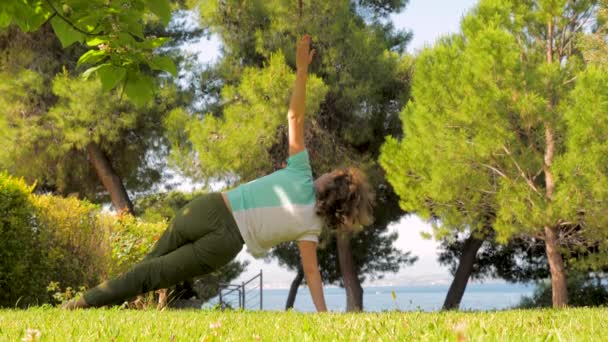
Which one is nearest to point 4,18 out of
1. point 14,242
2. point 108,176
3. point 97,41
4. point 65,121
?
point 97,41

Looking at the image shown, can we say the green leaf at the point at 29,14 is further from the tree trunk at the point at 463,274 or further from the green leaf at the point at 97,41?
the tree trunk at the point at 463,274

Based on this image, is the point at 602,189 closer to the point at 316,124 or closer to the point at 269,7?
the point at 316,124

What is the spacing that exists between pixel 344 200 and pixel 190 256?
0.96m

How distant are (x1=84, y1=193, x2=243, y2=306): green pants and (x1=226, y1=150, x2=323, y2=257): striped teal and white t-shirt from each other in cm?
8

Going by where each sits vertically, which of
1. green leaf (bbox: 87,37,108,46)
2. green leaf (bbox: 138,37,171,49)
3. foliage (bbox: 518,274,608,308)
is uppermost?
green leaf (bbox: 87,37,108,46)

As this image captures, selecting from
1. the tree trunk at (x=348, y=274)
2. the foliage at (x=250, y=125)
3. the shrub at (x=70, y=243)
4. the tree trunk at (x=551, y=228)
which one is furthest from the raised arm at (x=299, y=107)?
the tree trunk at (x=348, y=274)

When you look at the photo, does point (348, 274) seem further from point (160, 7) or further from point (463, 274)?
point (160, 7)

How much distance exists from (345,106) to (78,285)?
296 inches

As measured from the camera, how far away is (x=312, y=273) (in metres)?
3.75

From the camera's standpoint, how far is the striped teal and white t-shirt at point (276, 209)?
3797 mm

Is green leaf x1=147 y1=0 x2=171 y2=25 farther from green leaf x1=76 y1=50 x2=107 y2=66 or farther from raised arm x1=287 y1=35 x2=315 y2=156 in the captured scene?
raised arm x1=287 y1=35 x2=315 y2=156

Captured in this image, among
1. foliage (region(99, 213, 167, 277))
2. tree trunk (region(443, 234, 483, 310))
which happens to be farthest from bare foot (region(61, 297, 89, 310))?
tree trunk (region(443, 234, 483, 310))

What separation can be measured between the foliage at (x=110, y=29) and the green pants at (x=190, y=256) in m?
0.94

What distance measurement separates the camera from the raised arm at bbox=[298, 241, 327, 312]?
3.75 m
